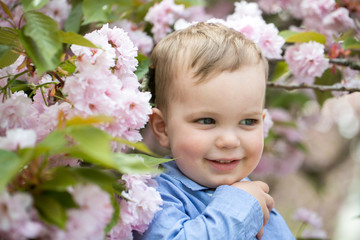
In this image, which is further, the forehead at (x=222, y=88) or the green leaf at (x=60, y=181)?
the forehead at (x=222, y=88)

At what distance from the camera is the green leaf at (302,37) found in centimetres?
172

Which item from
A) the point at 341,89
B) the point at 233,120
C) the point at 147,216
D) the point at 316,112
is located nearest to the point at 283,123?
the point at 316,112

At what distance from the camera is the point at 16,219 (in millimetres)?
720

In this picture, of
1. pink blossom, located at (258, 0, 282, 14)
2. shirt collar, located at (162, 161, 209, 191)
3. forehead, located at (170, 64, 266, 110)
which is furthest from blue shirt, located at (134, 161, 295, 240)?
pink blossom, located at (258, 0, 282, 14)

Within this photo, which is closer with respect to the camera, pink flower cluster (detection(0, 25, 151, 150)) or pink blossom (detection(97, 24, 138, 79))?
pink flower cluster (detection(0, 25, 151, 150))

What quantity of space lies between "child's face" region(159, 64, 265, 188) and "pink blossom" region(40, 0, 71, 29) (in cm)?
77

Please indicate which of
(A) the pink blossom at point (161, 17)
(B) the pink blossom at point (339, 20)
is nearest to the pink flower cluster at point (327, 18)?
(B) the pink blossom at point (339, 20)

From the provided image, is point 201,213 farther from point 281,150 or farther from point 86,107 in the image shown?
point 281,150

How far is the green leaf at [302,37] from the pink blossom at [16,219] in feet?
4.24

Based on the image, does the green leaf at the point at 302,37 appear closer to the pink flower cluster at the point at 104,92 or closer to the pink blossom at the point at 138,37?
the pink blossom at the point at 138,37

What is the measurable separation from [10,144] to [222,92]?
23.3 inches

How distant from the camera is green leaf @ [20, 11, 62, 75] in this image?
92 centimetres

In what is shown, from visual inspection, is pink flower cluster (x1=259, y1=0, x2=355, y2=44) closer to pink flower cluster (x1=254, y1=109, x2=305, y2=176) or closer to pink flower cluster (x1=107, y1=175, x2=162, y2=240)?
pink flower cluster (x1=254, y1=109, x2=305, y2=176)

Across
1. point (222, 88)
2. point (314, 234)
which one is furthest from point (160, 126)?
point (314, 234)
